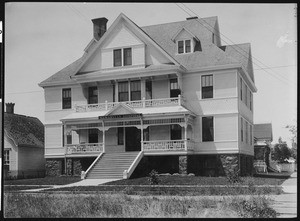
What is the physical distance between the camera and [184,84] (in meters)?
31.2

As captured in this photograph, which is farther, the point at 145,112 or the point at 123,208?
the point at 145,112

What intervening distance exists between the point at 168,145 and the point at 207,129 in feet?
9.45

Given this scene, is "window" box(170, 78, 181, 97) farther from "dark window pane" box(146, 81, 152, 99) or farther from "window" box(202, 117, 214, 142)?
"window" box(202, 117, 214, 142)

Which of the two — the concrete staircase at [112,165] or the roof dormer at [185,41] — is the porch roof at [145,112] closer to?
the concrete staircase at [112,165]

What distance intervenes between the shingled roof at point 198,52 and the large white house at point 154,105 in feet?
0.24

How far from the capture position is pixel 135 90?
3197cm

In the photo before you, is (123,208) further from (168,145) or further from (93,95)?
(93,95)

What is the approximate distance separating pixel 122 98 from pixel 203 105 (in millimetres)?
5847

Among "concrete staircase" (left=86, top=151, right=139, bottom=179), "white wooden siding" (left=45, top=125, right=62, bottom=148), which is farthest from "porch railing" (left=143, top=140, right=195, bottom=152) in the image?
"white wooden siding" (left=45, top=125, right=62, bottom=148)

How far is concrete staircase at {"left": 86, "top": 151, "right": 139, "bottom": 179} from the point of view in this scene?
27.4 metres

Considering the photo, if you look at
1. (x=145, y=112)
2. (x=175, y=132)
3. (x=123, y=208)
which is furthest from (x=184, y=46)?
(x=123, y=208)

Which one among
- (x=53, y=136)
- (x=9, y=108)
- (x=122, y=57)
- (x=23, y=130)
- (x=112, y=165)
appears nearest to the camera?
(x=112, y=165)

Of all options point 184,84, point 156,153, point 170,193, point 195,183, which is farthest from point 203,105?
point 170,193

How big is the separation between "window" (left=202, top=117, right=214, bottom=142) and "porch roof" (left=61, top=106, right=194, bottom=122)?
156 cm
